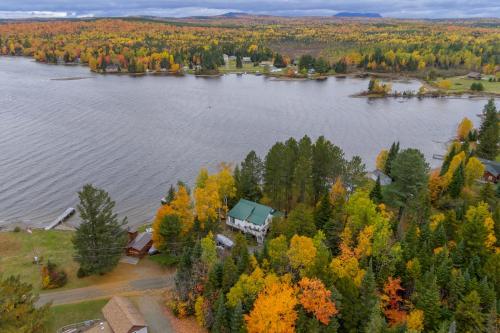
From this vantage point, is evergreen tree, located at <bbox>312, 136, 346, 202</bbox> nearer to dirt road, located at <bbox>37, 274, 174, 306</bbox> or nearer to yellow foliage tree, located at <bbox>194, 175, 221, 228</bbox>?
yellow foliage tree, located at <bbox>194, 175, 221, 228</bbox>

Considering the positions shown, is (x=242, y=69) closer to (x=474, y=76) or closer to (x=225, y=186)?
(x=474, y=76)

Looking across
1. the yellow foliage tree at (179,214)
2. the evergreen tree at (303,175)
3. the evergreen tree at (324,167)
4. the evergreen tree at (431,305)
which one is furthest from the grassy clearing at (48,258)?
the evergreen tree at (431,305)

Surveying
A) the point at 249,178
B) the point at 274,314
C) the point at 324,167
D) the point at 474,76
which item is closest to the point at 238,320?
the point at 274,314

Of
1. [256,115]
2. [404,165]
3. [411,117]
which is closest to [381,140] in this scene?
[411,117]

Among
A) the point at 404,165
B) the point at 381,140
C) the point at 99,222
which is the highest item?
the point at 404,165

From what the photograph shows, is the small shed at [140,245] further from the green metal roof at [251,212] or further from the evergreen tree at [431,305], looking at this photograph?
the evergreen tree at [431,305]

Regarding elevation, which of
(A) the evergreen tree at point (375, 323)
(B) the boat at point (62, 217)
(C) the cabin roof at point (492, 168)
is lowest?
(B) the boat at point (62, 217)

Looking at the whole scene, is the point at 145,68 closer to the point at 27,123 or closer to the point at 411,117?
the point at 27,123
